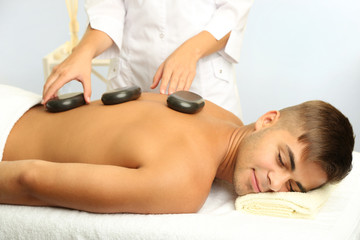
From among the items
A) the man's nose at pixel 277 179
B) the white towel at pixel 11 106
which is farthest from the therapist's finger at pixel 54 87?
the man's nose at pixel 277 179

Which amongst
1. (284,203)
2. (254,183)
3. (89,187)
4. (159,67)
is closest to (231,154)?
(254,183)

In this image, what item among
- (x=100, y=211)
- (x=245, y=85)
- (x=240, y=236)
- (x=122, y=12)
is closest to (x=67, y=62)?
(x=122, y=12)

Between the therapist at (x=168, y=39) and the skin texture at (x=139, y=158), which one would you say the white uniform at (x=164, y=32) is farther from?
the skin texture at (x=139, y=158)

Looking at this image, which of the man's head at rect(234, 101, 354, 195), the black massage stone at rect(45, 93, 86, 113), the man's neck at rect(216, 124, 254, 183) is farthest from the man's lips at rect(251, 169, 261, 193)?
the black massage stone at rect(45, 93, 86, 113)

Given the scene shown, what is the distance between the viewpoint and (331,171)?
4.85ft

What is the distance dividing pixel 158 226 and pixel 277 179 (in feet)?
1.26

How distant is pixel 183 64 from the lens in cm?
173

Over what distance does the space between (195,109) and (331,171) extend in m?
0.44

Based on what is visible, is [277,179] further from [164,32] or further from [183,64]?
[164,32]

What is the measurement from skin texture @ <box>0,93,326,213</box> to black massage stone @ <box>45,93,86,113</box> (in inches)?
0.8

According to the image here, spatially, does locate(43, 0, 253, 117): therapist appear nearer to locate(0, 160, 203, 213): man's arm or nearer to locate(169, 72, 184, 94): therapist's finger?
locate(169, 72, 184, 94): therapist's finger

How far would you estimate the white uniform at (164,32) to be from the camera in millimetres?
1860

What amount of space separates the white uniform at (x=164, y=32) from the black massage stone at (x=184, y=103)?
32 cm

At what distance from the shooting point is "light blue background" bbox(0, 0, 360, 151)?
3.46 metres
